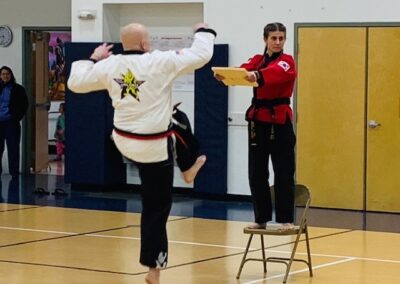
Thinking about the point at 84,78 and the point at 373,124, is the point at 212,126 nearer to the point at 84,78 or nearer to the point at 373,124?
the point at 373,124

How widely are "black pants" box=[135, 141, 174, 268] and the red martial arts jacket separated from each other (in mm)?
1192

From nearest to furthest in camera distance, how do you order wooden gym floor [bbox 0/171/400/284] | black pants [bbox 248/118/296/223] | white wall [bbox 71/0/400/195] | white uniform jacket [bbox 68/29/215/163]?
white uniform jacket [bbox 68/29/215/163] < black pants [bbox 248/118/296/223] < wooden gym floor [bbox 0/171/400/284] < white wall [bbox 71/0/400/195]

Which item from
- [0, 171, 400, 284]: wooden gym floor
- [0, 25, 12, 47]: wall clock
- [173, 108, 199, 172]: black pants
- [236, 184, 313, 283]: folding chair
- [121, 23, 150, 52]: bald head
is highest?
[0, 25, 12, 47]: wall clock

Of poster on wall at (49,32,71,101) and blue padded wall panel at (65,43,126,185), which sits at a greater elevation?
poster on wall at (49,32,71,101)

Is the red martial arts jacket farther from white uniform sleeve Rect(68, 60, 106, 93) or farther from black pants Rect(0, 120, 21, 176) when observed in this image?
black pants Rect(0, 120, 21, 176)

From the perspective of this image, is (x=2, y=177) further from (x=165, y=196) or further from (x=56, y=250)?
(x=165, y=196)

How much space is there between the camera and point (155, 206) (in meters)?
7.45

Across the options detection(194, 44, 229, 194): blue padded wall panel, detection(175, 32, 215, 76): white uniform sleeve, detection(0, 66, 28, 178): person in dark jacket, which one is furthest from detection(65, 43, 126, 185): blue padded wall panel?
detection(175, 32, 215, 76): white uniform sleeve

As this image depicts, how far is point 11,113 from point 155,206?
10.4m

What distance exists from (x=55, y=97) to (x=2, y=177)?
470cm

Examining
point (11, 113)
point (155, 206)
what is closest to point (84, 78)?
point (155, 206)

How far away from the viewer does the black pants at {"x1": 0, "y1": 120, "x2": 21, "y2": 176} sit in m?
17.5

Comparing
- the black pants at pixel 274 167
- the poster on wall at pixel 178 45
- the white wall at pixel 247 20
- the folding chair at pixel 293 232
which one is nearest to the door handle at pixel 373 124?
the white wall at pixel 247 20

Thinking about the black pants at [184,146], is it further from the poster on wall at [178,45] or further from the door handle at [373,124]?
the poster on wall at [178,45]
